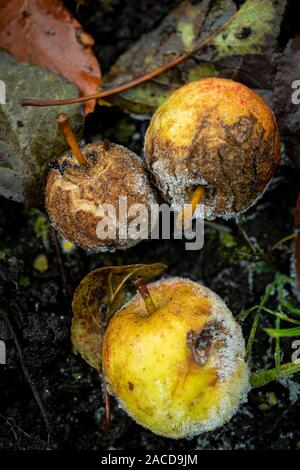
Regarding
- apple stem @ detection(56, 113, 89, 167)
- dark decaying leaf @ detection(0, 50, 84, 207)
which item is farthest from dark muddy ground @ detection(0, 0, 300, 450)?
apple stem @ detection(56, 113, 89, 167)

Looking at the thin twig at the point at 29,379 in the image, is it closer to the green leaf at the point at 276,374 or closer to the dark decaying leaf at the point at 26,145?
the dark decaying leaf at the point at 26,145

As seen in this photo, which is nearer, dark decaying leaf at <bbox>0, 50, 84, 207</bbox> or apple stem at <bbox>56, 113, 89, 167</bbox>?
apple stem at <bbox>56, 113, 89, 167</bbox>

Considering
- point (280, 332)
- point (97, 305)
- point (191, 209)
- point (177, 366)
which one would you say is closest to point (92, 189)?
point (191, 209)

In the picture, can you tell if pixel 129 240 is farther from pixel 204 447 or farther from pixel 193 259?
pixel 204 447

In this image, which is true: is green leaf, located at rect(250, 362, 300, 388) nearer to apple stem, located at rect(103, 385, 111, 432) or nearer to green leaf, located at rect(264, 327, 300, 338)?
green leaf, located at rect(264, 327, 300, 338)

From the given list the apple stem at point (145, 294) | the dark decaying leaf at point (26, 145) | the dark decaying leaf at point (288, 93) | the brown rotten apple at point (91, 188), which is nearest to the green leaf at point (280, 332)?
the apple stem at point (145, 294)

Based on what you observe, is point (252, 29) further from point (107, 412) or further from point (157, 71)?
point (107, 412)

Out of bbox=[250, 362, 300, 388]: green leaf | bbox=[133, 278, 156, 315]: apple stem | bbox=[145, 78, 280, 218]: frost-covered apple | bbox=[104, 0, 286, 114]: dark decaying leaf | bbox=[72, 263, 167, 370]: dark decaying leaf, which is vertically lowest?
bbox=[250, 362, 300, 388]: green leaf
